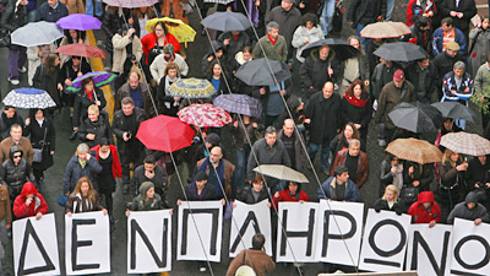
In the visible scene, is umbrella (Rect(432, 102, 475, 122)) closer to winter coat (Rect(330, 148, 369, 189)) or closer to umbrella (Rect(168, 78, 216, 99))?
winter coat (Rect(330, 148, 369, 189))

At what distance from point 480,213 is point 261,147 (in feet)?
10.2

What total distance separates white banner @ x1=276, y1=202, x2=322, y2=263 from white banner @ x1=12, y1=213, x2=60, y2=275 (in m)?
2.94

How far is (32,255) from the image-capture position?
1798 cm

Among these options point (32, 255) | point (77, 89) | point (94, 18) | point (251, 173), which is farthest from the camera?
point (94, 18)

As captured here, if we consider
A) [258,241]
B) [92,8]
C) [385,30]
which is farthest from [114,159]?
[385,30]

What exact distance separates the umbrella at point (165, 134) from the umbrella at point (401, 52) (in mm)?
A: 3532

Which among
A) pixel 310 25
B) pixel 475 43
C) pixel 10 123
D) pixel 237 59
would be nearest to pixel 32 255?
pixel 10 123

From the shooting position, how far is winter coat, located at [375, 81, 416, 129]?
21016 millimetres

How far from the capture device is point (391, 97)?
21031 mm

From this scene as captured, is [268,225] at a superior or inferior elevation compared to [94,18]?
→ inferior

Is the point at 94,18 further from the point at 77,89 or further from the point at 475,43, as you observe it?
the point at 475,43

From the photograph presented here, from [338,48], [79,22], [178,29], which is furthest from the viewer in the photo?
[178,29]

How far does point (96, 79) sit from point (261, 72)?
2390mm

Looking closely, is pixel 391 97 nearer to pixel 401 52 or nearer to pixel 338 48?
pixel 401 52
